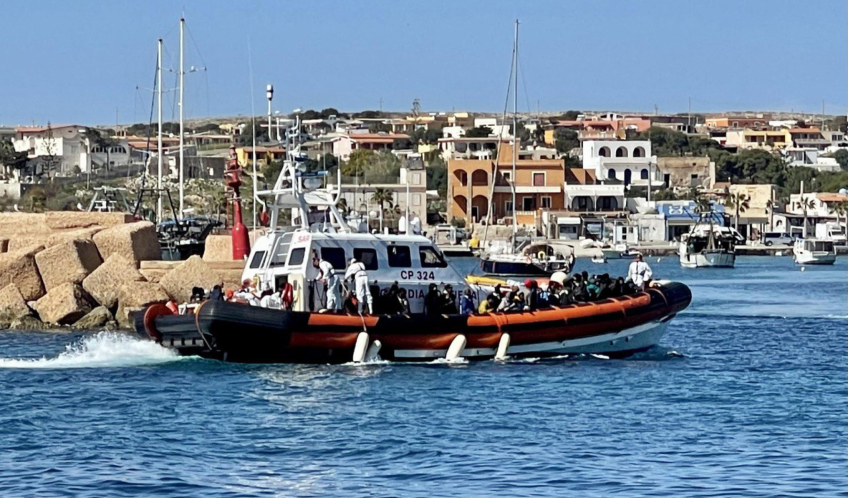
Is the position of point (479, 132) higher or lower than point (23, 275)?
higher

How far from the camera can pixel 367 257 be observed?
87.9 feet

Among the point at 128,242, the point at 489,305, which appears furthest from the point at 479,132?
the point at 489,305

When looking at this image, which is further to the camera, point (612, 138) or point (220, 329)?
point (612, 138)

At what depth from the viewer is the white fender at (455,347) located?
26000 millimetres

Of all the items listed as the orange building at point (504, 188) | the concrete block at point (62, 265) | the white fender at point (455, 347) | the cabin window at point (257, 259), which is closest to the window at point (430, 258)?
the white fender at point (455, 347)

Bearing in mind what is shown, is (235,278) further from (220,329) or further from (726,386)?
(726,386)

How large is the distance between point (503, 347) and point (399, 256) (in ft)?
8.10

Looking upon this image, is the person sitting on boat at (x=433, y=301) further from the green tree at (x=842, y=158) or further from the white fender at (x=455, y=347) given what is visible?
the green tree at (x=842, y=158)

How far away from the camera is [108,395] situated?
2281cm

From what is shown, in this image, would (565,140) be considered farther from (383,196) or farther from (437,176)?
(383,196)

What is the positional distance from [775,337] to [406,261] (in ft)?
38.7

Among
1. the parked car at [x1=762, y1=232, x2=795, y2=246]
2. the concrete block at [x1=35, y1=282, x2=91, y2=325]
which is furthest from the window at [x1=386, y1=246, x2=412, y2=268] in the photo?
the parked car at [x1=762, y1=232, x2=795, y2=246]

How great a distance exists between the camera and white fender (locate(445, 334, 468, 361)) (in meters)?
26.0

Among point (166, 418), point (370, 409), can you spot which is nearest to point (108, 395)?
point (166, 418)
